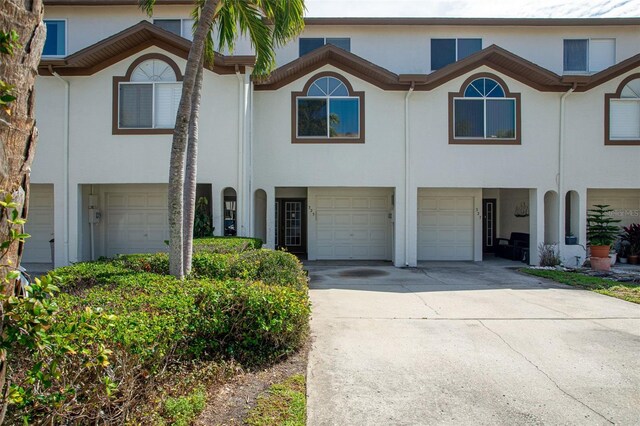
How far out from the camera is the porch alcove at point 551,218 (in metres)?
14.4

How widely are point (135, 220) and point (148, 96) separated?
458 cm

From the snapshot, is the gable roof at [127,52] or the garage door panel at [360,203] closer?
the gable roof at [127,52]

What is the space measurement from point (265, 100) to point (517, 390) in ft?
37.5

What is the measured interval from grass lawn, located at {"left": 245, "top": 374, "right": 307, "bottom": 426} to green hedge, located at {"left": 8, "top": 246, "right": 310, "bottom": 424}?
0.68 meters

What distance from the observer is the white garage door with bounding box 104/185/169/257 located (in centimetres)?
1523

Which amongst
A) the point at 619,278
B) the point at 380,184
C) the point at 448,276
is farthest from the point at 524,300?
the point at 380,184

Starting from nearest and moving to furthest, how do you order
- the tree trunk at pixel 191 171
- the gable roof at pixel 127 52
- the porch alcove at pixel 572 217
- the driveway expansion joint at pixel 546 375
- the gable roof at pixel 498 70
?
the driveway expansion joint at pixel 546 375 → the tree trunk at pixel 191 171 → the gable roof at pixel 127 52 → the gable roof at pixel 498 70 → the porch alcove at pixel 572 217

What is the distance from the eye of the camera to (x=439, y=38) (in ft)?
53.0

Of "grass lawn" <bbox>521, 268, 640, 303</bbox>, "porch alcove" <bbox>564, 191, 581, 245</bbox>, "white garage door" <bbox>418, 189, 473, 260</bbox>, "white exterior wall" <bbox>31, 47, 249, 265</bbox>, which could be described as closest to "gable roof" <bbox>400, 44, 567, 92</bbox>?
"porch alcove" <bbox>564, 191, 581, 245</bbox>

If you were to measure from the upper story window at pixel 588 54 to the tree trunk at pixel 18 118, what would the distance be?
17890 mm

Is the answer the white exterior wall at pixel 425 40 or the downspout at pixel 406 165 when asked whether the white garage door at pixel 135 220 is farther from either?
the downspout at pixel 406 165

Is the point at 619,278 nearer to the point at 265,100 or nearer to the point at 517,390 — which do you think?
the point at 517,390

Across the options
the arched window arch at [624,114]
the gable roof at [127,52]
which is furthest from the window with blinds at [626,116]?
the gable roof at [127,52]

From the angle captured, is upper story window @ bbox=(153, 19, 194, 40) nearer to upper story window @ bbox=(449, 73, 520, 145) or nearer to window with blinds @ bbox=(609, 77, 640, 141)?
upper story window @ bbox=(449, 73, 520, 145)
